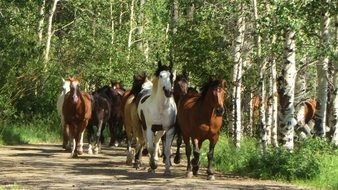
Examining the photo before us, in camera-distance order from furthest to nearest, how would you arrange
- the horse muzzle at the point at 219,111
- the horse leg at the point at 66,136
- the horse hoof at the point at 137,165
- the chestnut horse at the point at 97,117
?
the horse leg at the point at 66,136 → the chestnut horse at the point at 97,117 → the horse hoof at the point at 137,165 → the horse muzzle at the point at 219,111

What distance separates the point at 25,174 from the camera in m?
15.6

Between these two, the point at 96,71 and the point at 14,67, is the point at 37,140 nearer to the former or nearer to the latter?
the point at 14,67

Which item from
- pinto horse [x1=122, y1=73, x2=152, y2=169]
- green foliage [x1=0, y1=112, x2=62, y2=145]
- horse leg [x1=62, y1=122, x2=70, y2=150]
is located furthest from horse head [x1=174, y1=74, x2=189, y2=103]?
green foliage [x1=0, y1=112, x2=62, y2=145]

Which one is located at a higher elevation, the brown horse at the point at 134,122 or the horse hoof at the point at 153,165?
the brown horse at the point at 134,122

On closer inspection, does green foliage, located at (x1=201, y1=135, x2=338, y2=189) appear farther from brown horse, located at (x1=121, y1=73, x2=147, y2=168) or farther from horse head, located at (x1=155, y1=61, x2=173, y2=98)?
horse head, located at (x1=155, y1=61, x2=173, y2=98)

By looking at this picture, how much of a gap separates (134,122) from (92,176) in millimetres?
3226

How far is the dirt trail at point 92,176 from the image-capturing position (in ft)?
44.8

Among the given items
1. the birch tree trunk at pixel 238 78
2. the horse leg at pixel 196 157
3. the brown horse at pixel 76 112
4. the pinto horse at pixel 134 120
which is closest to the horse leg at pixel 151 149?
the horse leg at pixel 196 157

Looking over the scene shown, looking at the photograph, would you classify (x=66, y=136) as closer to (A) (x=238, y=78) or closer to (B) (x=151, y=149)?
(A) (x=238, y=78)

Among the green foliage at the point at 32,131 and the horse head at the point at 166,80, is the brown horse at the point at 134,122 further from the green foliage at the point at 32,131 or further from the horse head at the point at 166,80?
the green foliage at the point at 32,131

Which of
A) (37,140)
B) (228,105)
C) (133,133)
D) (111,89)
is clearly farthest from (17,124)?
(133,133)

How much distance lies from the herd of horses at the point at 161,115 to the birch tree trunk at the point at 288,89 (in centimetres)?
141

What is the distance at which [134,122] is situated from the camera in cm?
1820

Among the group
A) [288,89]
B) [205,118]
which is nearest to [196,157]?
[205,118]
